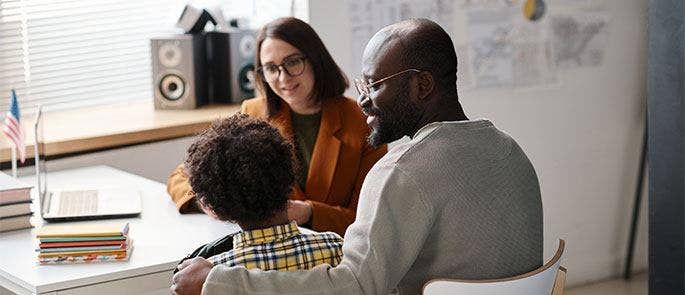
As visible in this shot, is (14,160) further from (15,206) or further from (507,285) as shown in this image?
(507,285)

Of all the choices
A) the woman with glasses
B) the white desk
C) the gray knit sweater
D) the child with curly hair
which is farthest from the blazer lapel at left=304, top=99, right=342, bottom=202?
the gray knit sweater

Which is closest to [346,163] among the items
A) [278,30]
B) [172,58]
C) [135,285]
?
[278,30]

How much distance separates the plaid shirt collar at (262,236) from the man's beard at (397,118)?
270 millimetres

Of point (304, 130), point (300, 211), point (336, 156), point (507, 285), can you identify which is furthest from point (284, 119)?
point (507, 285)

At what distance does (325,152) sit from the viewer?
3.64m

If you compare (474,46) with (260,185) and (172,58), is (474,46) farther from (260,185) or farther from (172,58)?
(260,185)

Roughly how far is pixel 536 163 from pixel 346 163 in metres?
1.58

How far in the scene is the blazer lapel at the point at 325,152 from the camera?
3631 mm

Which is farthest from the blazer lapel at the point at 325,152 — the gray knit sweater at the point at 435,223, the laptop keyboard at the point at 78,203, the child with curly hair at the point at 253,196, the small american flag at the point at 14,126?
the gray knit sweater at the point at 435,223

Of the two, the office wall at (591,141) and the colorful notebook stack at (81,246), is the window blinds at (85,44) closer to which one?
the office wall at (591,141)

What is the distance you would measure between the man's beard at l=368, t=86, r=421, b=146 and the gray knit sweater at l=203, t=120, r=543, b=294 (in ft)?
0.17

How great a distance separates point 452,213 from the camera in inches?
89.6

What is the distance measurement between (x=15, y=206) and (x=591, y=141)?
8.87ft

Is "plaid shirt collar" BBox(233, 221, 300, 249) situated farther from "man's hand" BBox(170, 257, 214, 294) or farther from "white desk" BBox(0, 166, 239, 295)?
"white desk" BBox(0, 166, 239, 295)
